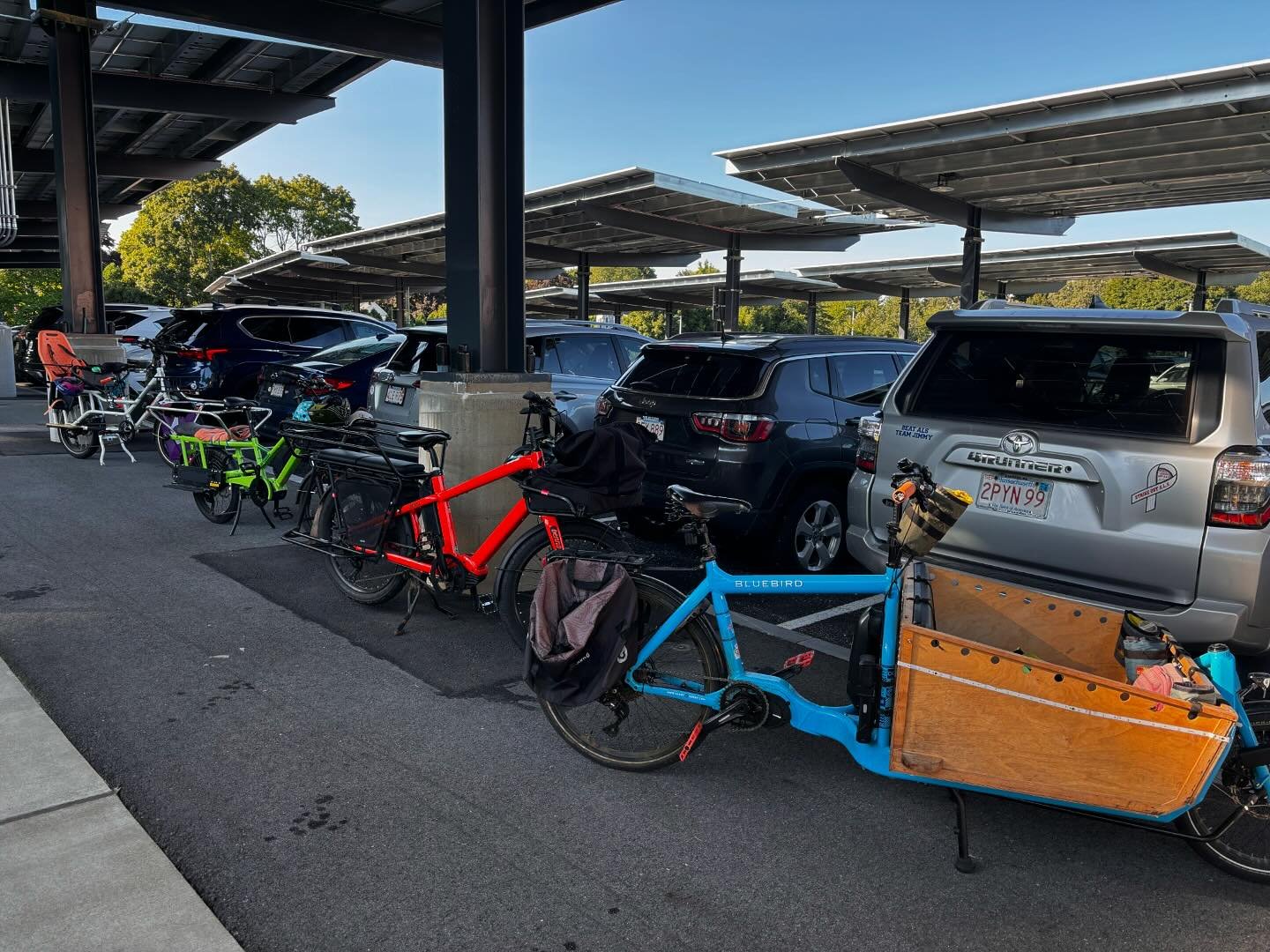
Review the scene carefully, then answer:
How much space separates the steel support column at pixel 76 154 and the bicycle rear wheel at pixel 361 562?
10.7 meters

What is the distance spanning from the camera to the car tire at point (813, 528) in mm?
6273

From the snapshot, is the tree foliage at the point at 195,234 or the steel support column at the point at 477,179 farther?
the tree foliage at the point at 195,234

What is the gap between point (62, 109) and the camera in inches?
527

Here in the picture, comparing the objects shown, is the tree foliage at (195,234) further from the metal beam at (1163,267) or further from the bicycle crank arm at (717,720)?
the bicycle crank arm at (717,720)

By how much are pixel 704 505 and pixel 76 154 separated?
544 inches

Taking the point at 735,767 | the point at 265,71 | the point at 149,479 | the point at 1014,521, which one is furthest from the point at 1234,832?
the point at 265,71

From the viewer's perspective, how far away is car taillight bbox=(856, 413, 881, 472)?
15.3ft

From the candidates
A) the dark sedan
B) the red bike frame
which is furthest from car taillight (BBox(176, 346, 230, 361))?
the red bike frame

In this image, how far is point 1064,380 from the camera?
4.05m

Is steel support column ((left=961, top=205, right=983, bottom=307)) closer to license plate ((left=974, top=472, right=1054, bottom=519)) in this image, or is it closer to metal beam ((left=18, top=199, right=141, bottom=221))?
license plate ((left=974, top=472, right=1054, bottom=519))

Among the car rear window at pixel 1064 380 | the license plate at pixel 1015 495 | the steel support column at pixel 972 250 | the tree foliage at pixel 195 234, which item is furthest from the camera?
the tree foliage at pixel 195 234

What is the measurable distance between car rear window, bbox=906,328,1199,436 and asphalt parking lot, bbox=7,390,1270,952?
1469 mm

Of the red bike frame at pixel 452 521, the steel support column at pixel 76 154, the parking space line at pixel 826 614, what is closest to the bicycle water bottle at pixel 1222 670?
the parking space line at pixel 826 614

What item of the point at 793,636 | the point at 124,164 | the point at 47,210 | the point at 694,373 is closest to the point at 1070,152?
the point at 694,373
